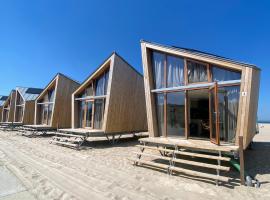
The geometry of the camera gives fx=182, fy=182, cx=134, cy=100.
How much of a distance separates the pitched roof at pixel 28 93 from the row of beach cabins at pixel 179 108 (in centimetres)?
1203

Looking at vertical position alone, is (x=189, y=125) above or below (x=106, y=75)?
below

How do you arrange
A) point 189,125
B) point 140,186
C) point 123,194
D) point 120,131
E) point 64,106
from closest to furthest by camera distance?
point 123,194
point 140,186
point 189,125
point 120,131
point 64,106

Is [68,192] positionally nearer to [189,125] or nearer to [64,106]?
[189,125]

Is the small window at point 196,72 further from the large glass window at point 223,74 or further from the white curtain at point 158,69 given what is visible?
the white curtain at point 158,69

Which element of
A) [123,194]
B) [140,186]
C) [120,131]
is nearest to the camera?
[123,194]

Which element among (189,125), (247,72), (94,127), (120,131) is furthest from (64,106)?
(247,72)

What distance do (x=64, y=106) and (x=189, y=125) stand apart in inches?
539

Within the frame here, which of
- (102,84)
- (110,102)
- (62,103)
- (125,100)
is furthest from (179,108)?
(62,103)

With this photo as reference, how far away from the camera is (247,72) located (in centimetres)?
584

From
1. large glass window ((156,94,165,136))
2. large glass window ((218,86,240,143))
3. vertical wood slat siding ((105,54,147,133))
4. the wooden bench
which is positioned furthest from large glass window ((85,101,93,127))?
large glass window ((218,86,240,143))

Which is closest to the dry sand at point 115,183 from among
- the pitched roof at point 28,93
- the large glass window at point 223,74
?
the large glass window at point 223,74

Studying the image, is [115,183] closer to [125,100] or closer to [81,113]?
[125,100]

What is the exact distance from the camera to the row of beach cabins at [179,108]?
5859 mm

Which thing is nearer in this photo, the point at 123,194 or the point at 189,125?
the point at 123,194
